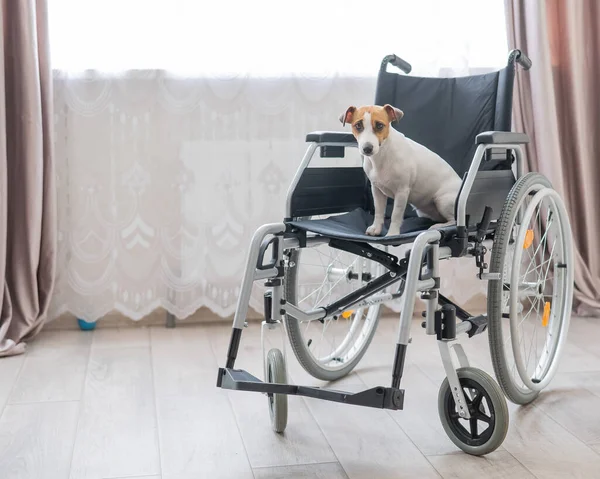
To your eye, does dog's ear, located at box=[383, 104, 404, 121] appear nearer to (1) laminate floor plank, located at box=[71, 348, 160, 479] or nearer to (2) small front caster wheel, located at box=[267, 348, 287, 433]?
(2) small front caster wheel, located at box=[267, 348, 287, 433]

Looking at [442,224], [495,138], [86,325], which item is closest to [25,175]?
[86,325]

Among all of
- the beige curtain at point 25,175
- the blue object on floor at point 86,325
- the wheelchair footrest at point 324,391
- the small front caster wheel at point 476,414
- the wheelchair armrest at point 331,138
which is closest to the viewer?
the wheelchair footrest at point 324,391

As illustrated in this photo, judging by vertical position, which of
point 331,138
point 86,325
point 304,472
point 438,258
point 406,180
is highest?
point 331,138

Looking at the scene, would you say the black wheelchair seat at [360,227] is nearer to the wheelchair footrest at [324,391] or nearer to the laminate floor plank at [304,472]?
the wheelchair footrest at [324,391]

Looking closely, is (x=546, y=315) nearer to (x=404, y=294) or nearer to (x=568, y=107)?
(x=404, y=294)

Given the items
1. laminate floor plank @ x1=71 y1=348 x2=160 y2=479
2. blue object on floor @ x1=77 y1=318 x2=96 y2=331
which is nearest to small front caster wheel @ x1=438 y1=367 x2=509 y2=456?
laminate floor plank @ x1=71 y1=348 x2=160 y2=479

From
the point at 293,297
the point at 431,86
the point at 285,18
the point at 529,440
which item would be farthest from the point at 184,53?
the point at 529,440

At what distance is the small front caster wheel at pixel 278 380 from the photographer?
1.79m

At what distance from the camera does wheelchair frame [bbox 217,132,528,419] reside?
1589 millimetres

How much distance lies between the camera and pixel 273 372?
5.90 ft

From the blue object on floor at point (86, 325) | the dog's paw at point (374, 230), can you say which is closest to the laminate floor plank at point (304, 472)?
the dog's paw at point (374, 230)

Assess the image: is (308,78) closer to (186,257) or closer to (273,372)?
(186,257)

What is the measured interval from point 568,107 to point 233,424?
5.50 feet

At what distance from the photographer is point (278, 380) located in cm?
179
